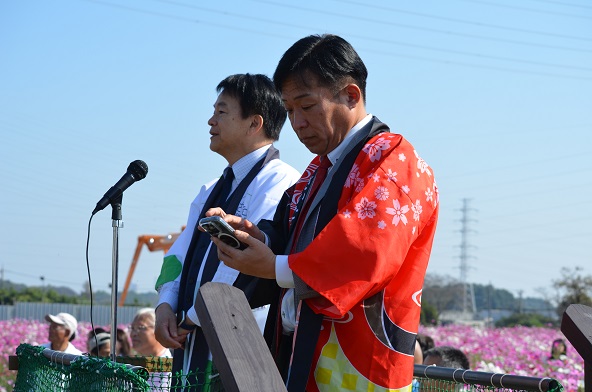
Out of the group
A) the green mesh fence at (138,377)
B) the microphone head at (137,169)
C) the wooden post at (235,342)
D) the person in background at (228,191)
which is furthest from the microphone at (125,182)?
the wooden post at (235,342)

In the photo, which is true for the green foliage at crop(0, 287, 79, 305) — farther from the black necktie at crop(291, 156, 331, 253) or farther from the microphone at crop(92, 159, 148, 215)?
the black necktie at crop(291, 156, 331, 253)

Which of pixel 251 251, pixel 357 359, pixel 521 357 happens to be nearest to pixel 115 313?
pixel 251 251

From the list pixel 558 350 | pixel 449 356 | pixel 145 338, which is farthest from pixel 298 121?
pixel 558 350

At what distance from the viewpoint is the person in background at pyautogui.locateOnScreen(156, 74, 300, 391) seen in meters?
3.58

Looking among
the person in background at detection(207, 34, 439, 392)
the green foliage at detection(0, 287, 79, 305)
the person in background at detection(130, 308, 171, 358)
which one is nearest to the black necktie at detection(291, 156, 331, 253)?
the person in background at detection(207, 34, 439, 392)

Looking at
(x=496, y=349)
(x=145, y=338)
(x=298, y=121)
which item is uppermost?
(x=298, y=121)

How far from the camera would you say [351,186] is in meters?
2.63

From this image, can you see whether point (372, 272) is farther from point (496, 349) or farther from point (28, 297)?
point (28, 297)

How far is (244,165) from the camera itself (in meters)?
3.90

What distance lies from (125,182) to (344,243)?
61.5 inches

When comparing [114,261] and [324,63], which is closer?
[324,63]

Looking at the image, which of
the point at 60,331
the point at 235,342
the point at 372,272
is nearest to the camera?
the point at 235,342

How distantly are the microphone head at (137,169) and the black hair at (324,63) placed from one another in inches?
42.9

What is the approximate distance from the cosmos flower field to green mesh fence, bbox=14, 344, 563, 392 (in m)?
3.84
